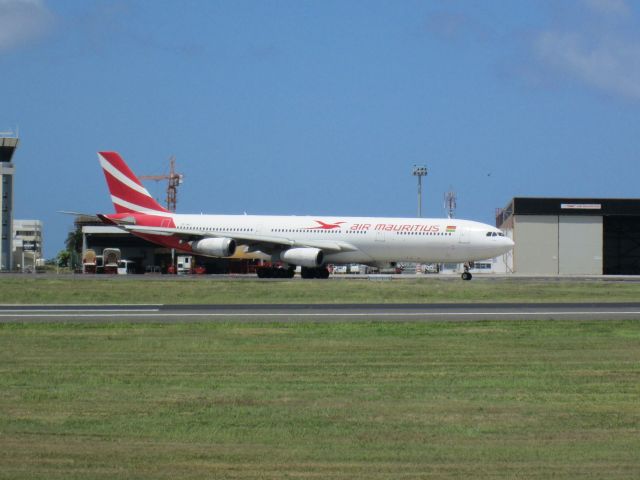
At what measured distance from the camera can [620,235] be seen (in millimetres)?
85500

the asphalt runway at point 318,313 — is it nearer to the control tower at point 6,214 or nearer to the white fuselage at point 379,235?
the white fuselage at point 379,235

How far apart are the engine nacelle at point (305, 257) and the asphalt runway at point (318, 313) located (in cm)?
2360

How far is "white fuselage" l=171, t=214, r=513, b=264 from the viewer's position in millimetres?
53312

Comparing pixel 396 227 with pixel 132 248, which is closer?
pixel 396 227

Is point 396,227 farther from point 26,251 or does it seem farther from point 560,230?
point 26,251

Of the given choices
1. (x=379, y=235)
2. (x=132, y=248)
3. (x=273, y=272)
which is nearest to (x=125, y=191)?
(x=273, y=272)

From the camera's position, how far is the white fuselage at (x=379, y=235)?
53312 mm

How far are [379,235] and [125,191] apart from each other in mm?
17631

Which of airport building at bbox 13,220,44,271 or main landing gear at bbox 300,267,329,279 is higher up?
airport building at bbox 13,220,44,271

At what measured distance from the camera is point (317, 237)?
5634cm

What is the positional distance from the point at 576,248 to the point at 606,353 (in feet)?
194

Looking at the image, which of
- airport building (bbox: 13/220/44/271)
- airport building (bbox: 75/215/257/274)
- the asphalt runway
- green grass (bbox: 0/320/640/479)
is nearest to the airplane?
airport building (bbox: 75/215/257/274)

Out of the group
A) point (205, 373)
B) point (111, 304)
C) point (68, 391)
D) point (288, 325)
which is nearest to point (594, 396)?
point (205, 373)

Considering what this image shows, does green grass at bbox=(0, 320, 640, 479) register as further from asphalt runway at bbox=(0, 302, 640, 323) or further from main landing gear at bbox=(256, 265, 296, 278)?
main landing gear at bbox=(256, 265, 296, 278)
